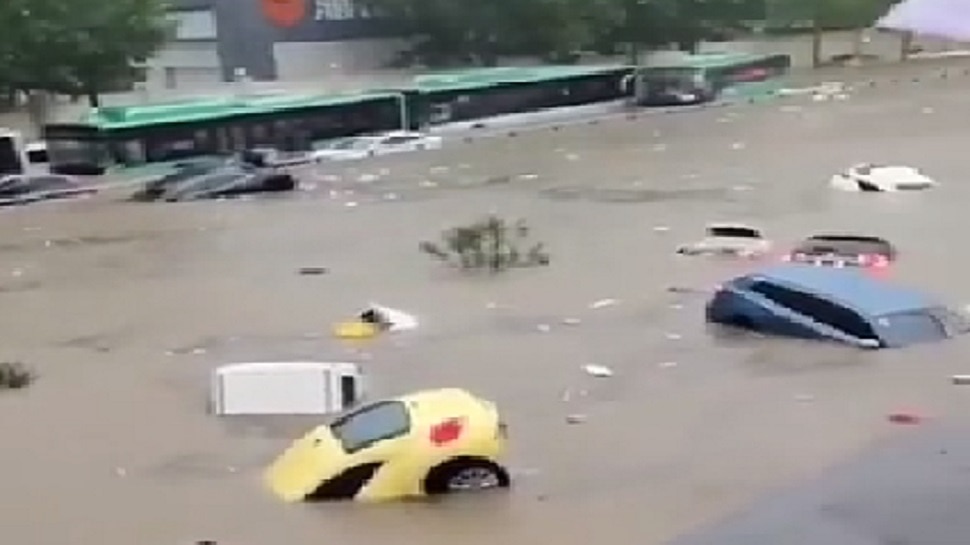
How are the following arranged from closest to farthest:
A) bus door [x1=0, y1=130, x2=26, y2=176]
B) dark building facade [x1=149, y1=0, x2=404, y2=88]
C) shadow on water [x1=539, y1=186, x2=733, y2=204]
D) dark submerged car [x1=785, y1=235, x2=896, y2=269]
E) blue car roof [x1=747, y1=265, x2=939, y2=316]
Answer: blue car roof [x1=747, y1=265, x2=939, y2=316] < dark submerged car [x1=785, y1=235, x2=896, y2=269] < shadow on water [x1=539, y1=186, x2=733, y2=204] < bus door [x1=0, y1=130, x2=26, y2=176] < dark building facade [x1=149, y1=0, x2=404, y2=88]

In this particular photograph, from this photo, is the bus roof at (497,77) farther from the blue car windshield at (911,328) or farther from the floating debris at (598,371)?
the blue car windshield at (911,328)

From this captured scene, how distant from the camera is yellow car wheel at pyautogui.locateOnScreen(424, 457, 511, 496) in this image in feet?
45.6

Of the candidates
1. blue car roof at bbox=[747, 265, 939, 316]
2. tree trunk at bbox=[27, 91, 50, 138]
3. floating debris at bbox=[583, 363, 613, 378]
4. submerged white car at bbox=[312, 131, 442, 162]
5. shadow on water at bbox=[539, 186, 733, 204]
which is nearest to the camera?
floating debris at bbox=[583, 363, 613, 378]

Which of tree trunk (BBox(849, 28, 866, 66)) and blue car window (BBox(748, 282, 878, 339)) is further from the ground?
blue car window (BBox(748, 282, 878, 339))

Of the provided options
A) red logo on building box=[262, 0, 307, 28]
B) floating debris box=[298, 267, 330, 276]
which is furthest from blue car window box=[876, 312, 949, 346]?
red logo on building box=[262, 0, 307, 28]

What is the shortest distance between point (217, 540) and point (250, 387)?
434 centimetres

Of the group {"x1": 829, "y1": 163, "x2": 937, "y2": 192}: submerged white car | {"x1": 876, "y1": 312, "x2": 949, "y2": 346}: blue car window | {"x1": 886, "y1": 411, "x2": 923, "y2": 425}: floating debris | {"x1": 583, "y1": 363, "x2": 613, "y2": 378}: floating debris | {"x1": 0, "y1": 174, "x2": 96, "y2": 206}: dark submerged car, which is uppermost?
{"x1": 876, "y1": 312, "x2": 949, "y2": 346}: blue car window

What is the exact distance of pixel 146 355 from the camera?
21547 mm

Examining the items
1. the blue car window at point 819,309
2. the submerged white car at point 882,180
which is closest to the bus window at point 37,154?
the submerged white car at point 882,180

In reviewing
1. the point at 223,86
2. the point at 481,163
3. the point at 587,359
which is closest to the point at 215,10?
the point at 223,86

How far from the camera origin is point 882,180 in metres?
35.9

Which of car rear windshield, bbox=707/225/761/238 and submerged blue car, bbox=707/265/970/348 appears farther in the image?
car rear windshield, bbox=707/225/761/238

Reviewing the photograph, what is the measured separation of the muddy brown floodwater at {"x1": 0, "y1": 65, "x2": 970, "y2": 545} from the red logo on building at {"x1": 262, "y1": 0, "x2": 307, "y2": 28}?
85.7 feet

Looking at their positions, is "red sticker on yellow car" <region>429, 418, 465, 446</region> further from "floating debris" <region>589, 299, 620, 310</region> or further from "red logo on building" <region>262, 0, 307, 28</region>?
"red logo on building" <region>262, 0, 307, 28</region>
